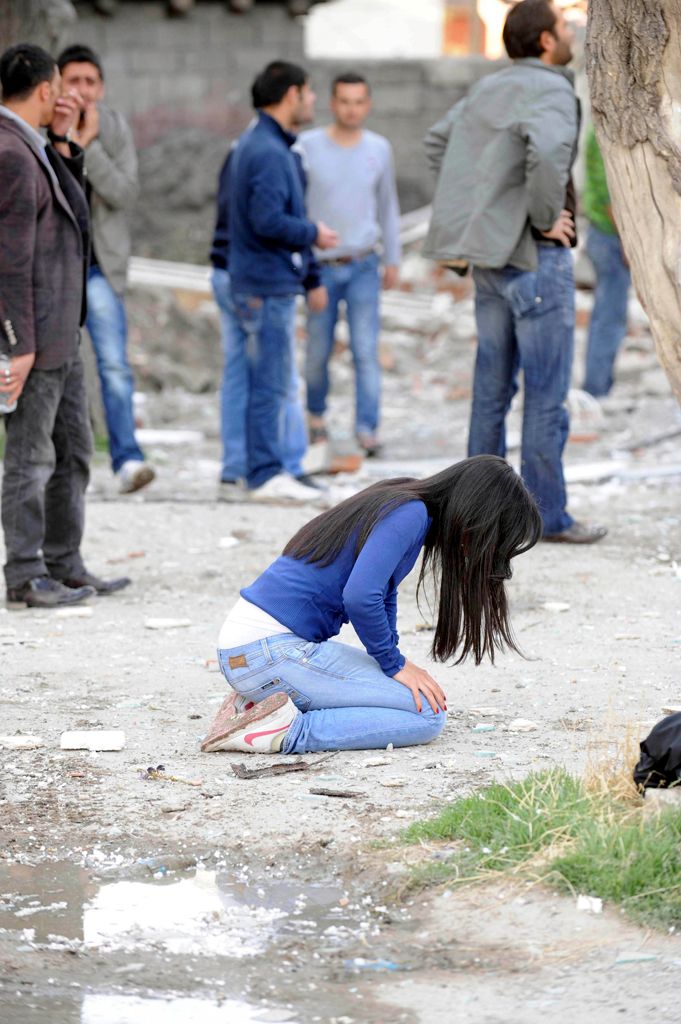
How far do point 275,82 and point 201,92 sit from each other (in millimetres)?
10950

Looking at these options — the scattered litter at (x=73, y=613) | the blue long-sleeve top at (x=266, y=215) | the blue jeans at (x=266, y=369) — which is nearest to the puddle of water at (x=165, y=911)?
the scattered litter at (x=73, y=613)

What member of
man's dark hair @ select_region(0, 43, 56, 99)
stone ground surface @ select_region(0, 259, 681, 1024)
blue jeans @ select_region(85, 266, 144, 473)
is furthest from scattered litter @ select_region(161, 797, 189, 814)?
blue jeans @ select_region(85, 266, 144, 473)

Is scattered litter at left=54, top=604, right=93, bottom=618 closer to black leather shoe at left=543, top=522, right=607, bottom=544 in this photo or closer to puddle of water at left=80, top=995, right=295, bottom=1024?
black leather shoe at left=543, top=522, right=607, bottom=544

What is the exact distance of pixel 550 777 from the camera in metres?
3.77

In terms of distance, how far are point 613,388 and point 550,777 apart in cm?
902

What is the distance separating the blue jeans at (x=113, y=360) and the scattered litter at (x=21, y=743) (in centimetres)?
401

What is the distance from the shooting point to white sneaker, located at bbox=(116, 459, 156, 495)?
8.31m

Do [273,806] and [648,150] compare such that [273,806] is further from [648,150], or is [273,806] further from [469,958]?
[648,150]

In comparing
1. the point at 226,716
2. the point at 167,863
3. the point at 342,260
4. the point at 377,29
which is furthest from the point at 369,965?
the point at 377,29

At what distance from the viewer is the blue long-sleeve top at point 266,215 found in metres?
7.88

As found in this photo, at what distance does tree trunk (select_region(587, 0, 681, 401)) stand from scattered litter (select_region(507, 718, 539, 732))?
111cm

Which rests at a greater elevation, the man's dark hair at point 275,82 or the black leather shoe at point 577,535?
the man's dark hair at point 275,82

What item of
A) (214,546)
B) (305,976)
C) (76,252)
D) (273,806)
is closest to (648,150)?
(273,806)

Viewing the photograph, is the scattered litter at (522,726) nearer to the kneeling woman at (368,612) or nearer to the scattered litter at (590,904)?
the kneeling woman at (368,612)
